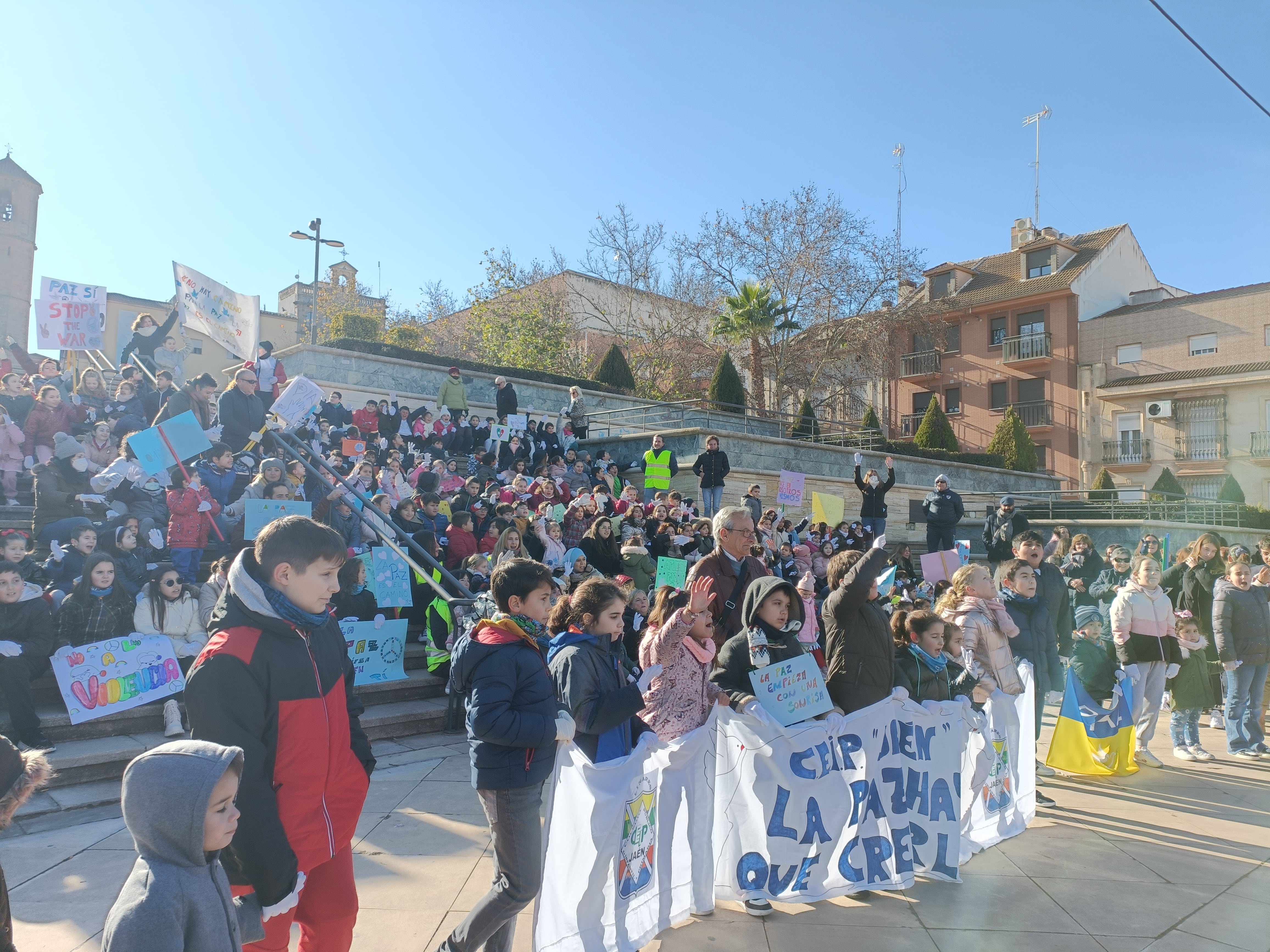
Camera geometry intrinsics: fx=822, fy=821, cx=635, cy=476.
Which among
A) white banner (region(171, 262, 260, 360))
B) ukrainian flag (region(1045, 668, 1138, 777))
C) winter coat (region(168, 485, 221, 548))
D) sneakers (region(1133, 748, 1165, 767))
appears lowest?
sneakers (region(1133, 748, 1165, 767))

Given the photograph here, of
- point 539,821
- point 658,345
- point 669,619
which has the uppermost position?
point 658,345

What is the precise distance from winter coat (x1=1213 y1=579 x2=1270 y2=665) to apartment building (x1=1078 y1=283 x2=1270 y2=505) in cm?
2813

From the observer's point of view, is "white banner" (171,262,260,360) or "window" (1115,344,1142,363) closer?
"white banner" (171,262,260,360)

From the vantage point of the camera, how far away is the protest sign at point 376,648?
25.2 ft

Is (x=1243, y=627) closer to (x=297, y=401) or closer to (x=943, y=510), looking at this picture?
(x=943, y=510)

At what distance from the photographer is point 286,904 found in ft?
7.81

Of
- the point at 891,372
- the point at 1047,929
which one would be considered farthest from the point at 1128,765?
the point at 891,372

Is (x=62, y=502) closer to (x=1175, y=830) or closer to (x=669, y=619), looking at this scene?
(x=669, y=619)

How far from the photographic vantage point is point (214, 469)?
9477 mm

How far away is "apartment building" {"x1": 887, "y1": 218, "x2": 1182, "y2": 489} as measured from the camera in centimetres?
3616

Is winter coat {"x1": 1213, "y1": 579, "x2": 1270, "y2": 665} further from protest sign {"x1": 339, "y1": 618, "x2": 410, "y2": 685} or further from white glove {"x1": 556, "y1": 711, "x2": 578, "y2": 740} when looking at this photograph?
protest sign {"x1": 339, "y1": 618, "x2": 410, "y2": 685}

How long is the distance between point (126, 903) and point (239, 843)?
1.45ft

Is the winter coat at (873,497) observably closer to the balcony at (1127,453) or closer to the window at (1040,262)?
the balcony at (1127,453)

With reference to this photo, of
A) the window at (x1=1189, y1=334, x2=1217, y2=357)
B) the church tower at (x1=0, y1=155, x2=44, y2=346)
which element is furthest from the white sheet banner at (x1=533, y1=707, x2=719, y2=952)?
the church tower at (x1=0, y1=155, x2=44, y2=346)
